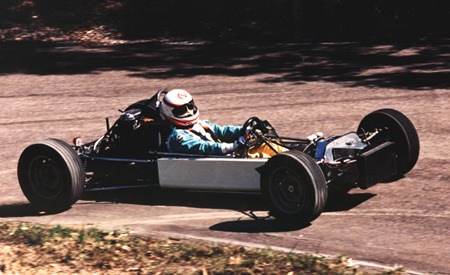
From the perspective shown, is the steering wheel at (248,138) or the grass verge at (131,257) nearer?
the grass verge at (131,257)

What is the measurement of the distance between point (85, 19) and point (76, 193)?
50.3 feet

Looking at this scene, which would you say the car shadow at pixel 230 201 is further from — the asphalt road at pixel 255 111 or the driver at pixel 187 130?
the driver at pixel 187 130

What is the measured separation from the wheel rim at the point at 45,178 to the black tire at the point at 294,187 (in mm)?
2472

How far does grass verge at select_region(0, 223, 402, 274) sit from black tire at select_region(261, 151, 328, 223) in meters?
0.76

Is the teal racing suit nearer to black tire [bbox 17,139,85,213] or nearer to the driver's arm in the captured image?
the driver's arm

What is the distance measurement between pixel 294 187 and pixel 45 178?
117 inches

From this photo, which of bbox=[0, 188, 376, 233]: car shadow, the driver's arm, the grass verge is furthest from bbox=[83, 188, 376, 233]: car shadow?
the grass verge

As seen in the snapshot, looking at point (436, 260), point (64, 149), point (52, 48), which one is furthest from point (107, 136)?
point (52, 48)

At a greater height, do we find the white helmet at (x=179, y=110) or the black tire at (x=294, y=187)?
the white helmet at (x=179, y=110)

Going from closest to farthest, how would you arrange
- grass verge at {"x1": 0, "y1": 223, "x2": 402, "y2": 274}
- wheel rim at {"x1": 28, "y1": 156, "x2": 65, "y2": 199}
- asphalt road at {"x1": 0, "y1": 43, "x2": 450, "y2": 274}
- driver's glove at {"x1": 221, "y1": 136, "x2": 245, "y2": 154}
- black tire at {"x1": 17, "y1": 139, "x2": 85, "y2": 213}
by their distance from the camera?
grass verge at {"x1": 0, "y1": 223, "x2": 402, "y2": 274}
asphalt road at {"x1": 0, "y1": 43, "x2": 450, "y2": 274}
driver's glove at {"x1": 221, "y1": 136, "x2": 245, "y2": 154}
black tire at {"x1": 17, "y1": 139, "x2": 85, "y2": 213}
wheel rim at {"x1": 28, "y1": 156, "x2": 65, "y2": 199}

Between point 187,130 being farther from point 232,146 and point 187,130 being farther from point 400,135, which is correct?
point 400,135

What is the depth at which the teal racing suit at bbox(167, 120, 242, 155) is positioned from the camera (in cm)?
1014

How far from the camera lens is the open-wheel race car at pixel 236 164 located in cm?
938

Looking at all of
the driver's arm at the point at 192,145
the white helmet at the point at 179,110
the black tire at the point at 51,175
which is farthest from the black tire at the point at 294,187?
the black tire at the point at 51,175
